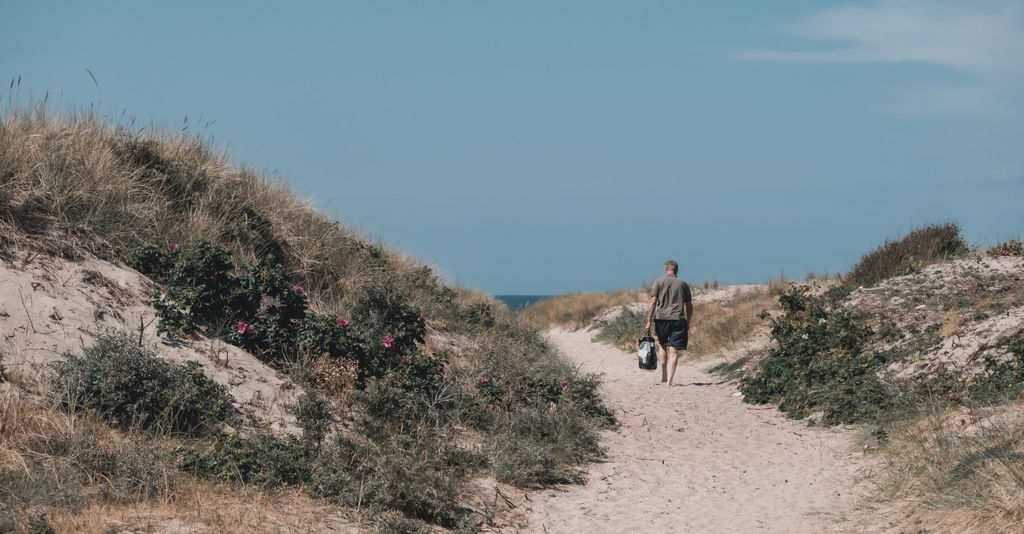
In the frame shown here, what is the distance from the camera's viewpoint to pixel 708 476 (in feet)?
31.1

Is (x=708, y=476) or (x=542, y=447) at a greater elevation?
(x=542, y=447)

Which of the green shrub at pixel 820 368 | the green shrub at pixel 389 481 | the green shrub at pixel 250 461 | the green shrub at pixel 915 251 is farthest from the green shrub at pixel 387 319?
the green shrub at pixel 915 251

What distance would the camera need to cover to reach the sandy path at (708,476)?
7.71 meters

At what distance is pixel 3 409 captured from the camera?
22.9 ft

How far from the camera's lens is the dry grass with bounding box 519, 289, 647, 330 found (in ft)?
106

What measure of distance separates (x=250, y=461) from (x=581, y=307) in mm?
27016

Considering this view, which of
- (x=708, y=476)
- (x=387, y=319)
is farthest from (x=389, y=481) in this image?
(x=387, y=319)

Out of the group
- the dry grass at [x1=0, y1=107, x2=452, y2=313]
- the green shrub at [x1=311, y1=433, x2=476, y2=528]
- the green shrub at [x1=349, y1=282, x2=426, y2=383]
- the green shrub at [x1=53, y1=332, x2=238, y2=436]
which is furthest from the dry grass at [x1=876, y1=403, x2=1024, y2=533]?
the dry grass at [x1=0, y1=107, x2=452, y2=313]

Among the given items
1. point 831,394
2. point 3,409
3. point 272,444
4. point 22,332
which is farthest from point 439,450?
point 831,394

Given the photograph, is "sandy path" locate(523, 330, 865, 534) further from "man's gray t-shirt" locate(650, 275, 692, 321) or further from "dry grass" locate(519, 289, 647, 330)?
"dry grass" locate(519, 289, 647, 330)

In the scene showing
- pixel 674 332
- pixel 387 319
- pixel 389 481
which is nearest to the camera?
pixel 389 481

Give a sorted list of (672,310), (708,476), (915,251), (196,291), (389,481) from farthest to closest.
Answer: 1. (915,251)
2. (672,310)
3. (196,291)
4. (708,476)
5. (389,481)

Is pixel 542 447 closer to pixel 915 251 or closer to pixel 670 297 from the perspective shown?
pixel 670 297

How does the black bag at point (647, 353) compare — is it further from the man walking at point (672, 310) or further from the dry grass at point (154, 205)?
the dry grass at point (154, 205)
